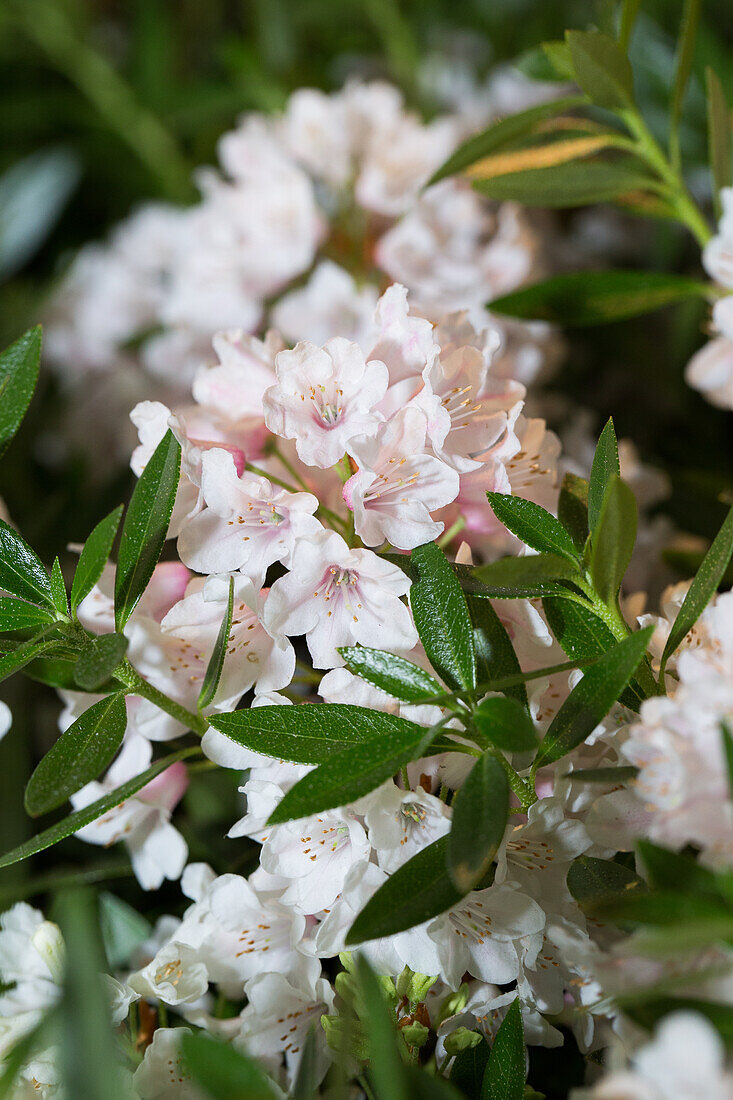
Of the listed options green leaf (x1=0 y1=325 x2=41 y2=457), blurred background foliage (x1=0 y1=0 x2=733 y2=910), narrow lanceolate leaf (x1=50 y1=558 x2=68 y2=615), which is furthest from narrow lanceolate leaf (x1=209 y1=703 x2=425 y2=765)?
blurred background foliage (x1=0 y1=0 x2=733 y2=910)

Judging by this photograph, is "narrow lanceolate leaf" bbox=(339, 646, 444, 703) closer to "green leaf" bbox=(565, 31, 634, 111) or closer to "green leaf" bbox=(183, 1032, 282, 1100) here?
"green leaf" bbox=(183, 1032, 282, 1100)

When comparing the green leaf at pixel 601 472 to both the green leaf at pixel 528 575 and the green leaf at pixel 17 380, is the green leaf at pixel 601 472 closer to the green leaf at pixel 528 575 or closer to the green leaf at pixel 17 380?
the green leaf at pixel 528 575

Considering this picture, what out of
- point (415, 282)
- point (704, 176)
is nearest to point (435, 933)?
point (415, 282)

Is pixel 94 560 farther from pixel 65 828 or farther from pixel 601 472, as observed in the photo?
pixel 601 472

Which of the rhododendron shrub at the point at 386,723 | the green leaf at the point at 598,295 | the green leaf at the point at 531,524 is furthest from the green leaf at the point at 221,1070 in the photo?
the green leaf at the point at 598,295

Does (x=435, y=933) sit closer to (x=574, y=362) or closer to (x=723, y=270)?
(x=723, y=270)
